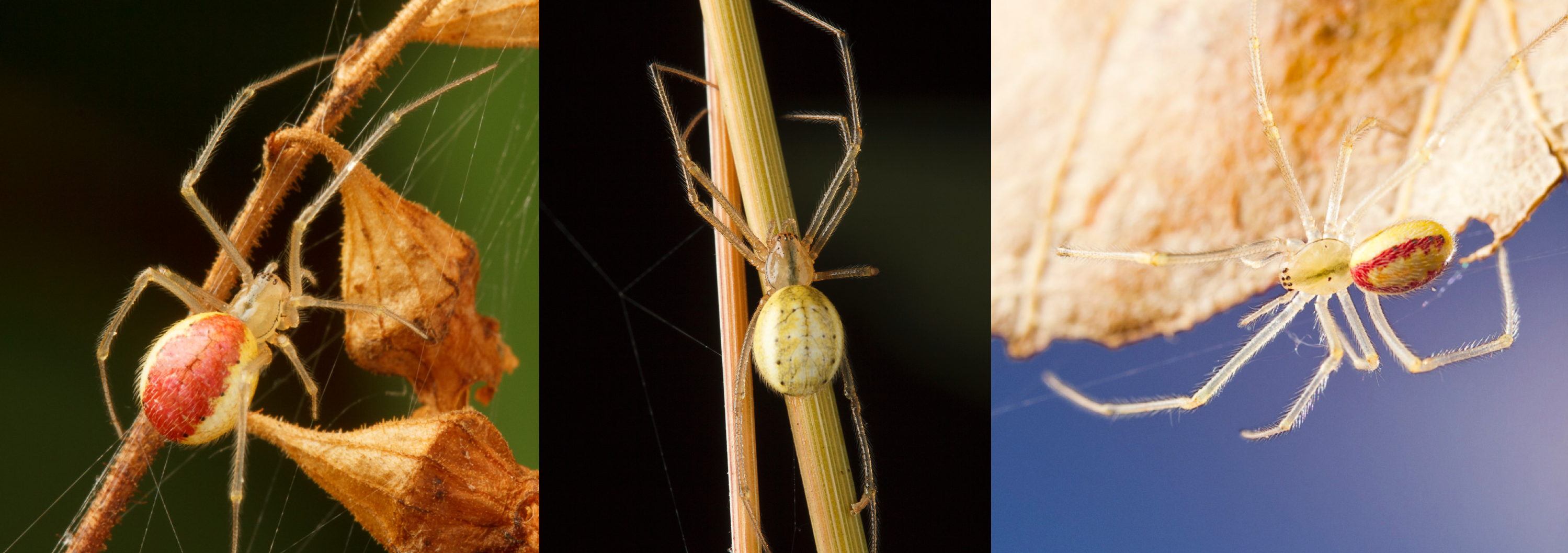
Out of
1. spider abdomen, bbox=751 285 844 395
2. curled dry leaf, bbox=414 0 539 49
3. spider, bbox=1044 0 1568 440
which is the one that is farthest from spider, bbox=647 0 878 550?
spider, bbox=1044 0 1568 440

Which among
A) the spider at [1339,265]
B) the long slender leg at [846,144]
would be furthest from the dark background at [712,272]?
the spider at [1339,265]

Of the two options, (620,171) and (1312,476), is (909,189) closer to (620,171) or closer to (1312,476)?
(620,171)


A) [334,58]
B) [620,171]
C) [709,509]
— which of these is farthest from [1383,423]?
[334,58]

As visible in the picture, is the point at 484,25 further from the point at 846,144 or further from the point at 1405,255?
the point at 1405,255

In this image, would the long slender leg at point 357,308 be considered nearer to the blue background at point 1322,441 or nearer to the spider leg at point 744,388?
the spider leg at point 744,388

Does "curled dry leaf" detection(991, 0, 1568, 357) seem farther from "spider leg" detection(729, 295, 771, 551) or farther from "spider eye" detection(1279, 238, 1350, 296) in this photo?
"spider leg" detection(729, 295, 771, 551)

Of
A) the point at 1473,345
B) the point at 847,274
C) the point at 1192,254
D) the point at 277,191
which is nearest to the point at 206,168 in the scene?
the point at 277,191
